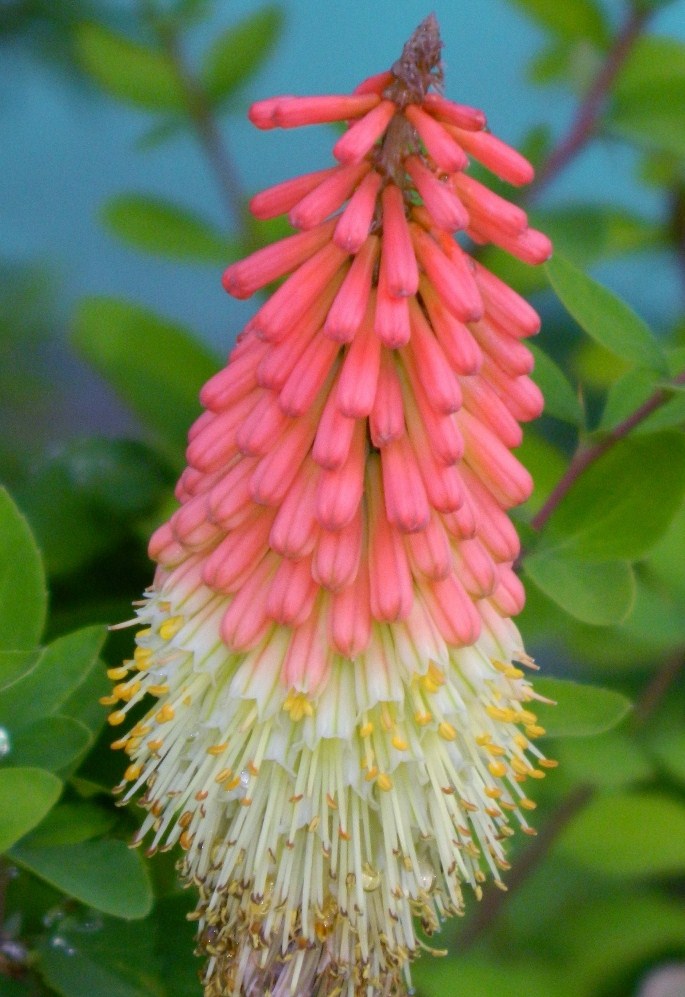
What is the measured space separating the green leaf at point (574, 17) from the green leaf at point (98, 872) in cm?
76

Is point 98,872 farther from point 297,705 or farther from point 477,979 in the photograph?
point 477,979

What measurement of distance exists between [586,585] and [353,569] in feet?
0.57

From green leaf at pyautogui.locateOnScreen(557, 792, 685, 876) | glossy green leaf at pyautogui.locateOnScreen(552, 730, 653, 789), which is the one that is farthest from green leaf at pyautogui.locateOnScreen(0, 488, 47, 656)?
green leaf at pyautogui.locateOnScreen(557, 792, 685, 876)

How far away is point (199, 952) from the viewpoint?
62cm

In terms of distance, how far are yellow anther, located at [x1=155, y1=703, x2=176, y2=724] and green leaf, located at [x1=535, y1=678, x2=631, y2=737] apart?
227mm

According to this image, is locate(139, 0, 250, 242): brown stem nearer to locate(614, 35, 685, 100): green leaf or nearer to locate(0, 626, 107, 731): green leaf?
locate(614, 35, 685, 100): green leaf

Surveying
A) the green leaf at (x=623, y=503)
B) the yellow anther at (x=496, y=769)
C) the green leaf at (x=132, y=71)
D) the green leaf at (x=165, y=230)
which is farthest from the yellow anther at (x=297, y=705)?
the green leaf at (x=132, y=71)

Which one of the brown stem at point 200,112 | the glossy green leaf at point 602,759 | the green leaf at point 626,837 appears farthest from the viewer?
the brown stem at point 200,112

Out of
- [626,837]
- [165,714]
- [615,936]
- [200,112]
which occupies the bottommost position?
[615,936]

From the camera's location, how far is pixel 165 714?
56 cm

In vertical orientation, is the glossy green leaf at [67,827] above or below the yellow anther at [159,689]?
below

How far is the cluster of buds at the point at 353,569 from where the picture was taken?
53 cm

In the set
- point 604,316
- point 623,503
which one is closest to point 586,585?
point 623,503

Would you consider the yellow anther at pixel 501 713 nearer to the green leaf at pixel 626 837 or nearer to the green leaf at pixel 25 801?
the green leaf at pixel 25 801
